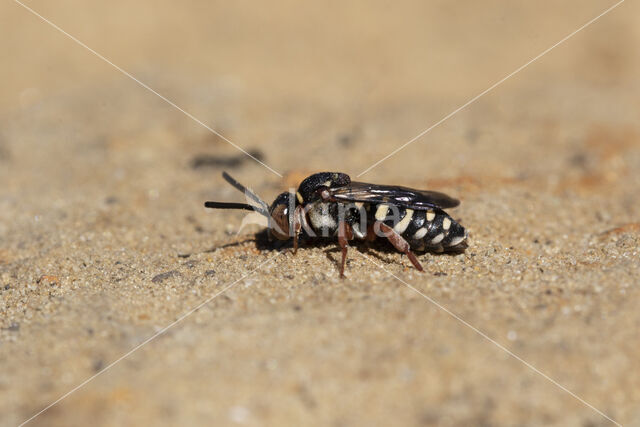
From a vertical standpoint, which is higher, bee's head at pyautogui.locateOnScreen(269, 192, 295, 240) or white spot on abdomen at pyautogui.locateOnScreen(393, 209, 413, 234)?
white spot on abdomen at pyautogui.locateOnScreen(393, 209, 413, 234)

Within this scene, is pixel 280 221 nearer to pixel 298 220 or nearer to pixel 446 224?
pixel 298 220

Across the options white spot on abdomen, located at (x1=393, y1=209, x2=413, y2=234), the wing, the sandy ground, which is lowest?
the sandy ground

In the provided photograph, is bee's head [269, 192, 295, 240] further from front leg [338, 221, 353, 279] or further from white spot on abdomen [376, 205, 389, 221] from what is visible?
white spot on abdomen [376, 205, 389, 221]

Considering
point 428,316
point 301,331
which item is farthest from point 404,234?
point 301,331

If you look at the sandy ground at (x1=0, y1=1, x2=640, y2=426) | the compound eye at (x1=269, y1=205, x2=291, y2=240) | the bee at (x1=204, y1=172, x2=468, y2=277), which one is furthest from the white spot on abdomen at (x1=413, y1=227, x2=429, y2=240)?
the compound eye at (x1=269, y1=205, x2=291, y2=240)

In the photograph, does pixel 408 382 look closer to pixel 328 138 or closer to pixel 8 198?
pixel 328 138

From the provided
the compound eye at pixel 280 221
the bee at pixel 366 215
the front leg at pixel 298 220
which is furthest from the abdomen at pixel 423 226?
the compound eye at pixel 280 221
